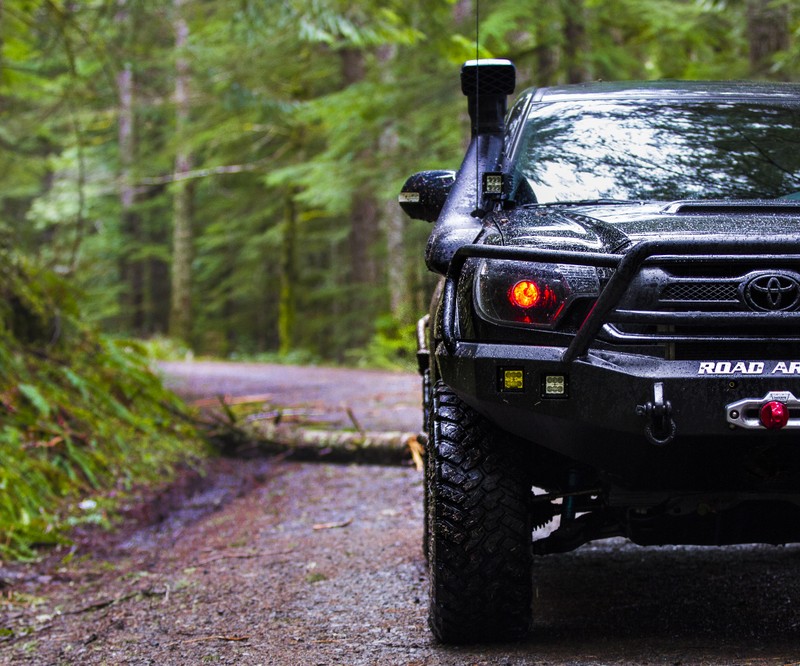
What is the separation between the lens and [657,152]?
13.9 ft

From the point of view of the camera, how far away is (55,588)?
5.26 metres

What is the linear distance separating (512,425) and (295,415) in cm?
612

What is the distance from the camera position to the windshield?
406 cm

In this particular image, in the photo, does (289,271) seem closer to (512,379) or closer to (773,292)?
(512,379)

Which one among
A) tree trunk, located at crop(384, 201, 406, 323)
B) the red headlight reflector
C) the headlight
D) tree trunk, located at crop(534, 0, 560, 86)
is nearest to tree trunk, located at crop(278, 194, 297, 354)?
tree trunk, located at crop(384, 201, 406, 323)

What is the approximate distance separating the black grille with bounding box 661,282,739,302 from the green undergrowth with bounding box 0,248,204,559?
4149 millimetres

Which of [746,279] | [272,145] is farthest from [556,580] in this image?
[272,145]

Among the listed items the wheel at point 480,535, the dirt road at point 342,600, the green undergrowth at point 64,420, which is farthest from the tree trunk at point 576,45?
the wheel at point 480,535

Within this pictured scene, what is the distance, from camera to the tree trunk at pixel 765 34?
38.7 feet

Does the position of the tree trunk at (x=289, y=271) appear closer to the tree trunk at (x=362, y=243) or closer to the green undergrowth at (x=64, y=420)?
the tree trunk at (x=362, y=243)

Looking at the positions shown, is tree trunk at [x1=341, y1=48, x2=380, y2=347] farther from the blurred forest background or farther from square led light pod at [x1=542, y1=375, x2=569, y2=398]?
square led light pod at [x1=542, y1=375, x2=569, y2=398]

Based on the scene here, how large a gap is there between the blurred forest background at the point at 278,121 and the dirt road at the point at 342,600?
7.44 feet

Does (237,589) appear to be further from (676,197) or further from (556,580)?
(676,197)

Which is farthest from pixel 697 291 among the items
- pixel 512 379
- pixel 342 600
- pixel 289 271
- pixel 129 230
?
pixel 129 230
